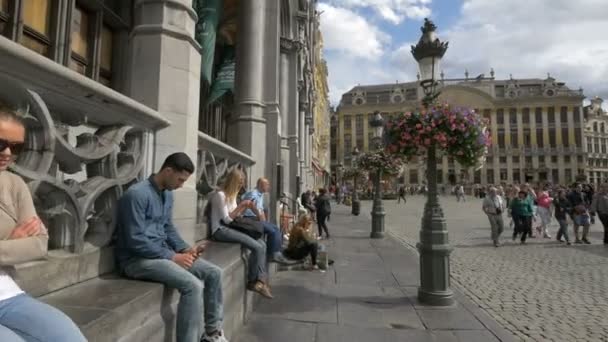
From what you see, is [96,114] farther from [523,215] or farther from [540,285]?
[523,215]

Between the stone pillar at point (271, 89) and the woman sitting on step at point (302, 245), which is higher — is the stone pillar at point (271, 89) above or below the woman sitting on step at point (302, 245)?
above

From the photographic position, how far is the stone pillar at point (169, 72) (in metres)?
3.79

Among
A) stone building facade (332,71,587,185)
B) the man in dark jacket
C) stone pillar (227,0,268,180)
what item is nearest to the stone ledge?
stone pillar (227,0,268,180)

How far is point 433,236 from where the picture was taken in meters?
5.79

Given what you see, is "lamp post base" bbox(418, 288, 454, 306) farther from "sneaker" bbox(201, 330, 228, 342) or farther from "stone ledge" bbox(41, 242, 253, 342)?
"stone ledge" bbox(41, 242, 253, 342)

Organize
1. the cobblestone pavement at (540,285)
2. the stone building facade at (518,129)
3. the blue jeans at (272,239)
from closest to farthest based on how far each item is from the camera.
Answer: the cobblestone pavement at (540,285) → the blue jeans at (272,239) → the stone building facade at (518,129)

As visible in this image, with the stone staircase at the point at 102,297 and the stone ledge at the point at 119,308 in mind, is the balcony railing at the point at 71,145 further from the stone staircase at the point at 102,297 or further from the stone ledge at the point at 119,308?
the stone ledge at the point at 119,308

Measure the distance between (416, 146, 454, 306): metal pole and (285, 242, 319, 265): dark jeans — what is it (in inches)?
96.5

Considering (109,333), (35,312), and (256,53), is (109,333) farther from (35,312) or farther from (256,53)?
(256,53)

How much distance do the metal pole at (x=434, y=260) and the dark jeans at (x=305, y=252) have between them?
96.5 inches

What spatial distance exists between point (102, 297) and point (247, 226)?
297cm

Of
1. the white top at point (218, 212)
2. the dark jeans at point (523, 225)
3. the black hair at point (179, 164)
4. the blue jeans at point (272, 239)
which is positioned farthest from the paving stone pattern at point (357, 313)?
the dark jeans at point (523, 225)

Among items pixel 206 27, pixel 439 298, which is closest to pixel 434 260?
pixel 439 298

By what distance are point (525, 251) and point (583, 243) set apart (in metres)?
3.13
